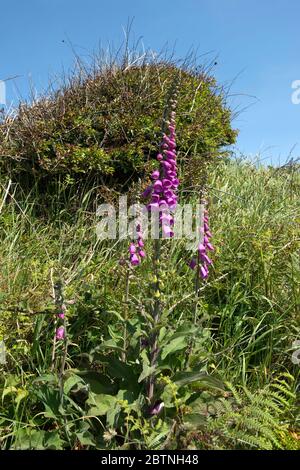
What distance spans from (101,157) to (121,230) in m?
0.98

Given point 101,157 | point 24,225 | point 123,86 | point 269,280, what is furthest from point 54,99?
point 269,280

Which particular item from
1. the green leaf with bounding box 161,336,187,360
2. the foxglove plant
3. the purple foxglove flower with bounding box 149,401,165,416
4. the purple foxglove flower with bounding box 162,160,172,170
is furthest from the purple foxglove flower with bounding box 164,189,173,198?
the purple foxglove flower with bounding box 149,401,165,416

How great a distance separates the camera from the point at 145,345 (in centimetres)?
271

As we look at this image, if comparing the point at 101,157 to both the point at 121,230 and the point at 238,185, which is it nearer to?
the point at 121,230

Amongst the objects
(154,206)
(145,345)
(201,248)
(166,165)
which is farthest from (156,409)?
(166,165)

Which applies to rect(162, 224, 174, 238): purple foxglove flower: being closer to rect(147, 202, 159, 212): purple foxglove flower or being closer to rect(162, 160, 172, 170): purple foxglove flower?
rect(147, 202, 159, 212): purple foxglove flower

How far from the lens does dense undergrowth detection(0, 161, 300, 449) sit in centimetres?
253

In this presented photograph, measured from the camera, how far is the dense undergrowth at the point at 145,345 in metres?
2.53

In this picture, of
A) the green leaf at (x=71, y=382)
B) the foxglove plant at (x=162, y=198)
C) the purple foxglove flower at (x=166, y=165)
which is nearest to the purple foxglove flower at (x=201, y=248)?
the foxglove plant at (x=162, y=198)

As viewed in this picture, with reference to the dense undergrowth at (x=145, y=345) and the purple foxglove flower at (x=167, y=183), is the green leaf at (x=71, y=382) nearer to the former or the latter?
the dense undergrowth at (x=145, y=345)

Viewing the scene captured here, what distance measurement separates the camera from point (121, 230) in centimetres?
482

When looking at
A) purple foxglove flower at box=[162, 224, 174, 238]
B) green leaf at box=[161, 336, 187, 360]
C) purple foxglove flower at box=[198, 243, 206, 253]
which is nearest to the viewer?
purple foxglove flower at box=[162, 224, 174, 238]

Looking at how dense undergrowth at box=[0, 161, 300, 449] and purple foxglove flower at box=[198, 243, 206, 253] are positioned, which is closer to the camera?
dense undergrowth at box=[0, 161, 300, 449]

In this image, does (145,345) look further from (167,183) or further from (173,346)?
(167,183)
